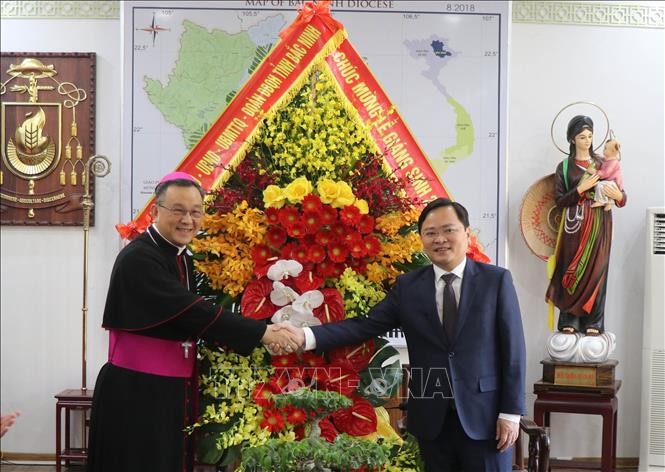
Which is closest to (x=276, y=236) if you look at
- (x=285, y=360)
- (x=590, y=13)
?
(x=285, y=360)

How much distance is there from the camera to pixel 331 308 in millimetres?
2588

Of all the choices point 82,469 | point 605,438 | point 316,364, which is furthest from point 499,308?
point 82,469

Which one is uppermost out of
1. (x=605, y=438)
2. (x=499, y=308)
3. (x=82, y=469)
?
(x=499, y=308)

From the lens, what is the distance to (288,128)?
8.66ft

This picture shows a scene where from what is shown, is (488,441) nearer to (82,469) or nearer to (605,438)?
(605,438)

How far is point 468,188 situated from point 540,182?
44cm

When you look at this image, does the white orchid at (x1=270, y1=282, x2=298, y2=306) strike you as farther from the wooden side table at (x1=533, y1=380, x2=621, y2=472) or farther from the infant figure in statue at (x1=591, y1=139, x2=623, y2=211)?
the infant figure in statue at (x1=591, y1=139, x2=623, y2=211)

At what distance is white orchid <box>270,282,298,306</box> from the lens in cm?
254

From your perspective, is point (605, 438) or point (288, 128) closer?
point (288, 128)

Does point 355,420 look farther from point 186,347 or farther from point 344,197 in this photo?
point 344,197

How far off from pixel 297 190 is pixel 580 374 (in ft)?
8.46

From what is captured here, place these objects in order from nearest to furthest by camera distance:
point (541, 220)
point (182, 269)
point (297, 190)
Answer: point (297, 190)
point (182, 269)
point (541, 220)

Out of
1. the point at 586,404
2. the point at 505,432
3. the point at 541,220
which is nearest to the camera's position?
the point at 505,432

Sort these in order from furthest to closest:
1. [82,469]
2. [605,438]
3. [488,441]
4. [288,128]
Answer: [82,469] → [605,438] → [288,128] → [488,441]
